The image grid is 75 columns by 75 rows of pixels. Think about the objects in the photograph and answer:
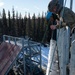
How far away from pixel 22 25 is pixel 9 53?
5486cm

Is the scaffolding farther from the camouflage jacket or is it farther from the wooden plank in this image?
the camouflage jacket

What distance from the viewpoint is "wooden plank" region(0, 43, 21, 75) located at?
17592 millimetres

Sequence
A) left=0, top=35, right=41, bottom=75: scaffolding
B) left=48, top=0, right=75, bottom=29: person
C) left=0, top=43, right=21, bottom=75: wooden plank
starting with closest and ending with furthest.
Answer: left=48, top=0, right=75, bottom=29: person, left=0, top=43, right=21, bottom=75: wooden plank, left=0, top=35, right=41, bottom=75: scaffolding

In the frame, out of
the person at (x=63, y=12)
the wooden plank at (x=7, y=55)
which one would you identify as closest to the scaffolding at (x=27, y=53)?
the wooden plank at (x=7, y=55)

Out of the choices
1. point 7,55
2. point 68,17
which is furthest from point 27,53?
point 68,17

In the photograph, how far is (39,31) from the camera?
71438 millimetres

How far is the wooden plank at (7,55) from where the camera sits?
17592 millimetres

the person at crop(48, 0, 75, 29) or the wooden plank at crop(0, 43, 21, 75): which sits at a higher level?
the person at crop(48, 0, 75, 29)

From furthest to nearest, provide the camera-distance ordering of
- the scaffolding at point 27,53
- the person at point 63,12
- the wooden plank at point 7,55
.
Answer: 1. the scaffolding at point 27,53
2. the wooden plank at point 7,55
3. the person at point 63,12

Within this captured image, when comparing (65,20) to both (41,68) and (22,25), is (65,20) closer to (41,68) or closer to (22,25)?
(41,68)

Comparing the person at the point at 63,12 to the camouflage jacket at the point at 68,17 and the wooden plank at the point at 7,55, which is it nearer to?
the camouflage jacket at the point at 68,17

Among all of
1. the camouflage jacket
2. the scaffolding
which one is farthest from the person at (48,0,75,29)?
the scaffolding

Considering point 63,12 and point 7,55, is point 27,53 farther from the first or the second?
point 63,12

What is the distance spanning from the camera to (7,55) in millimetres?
18875
